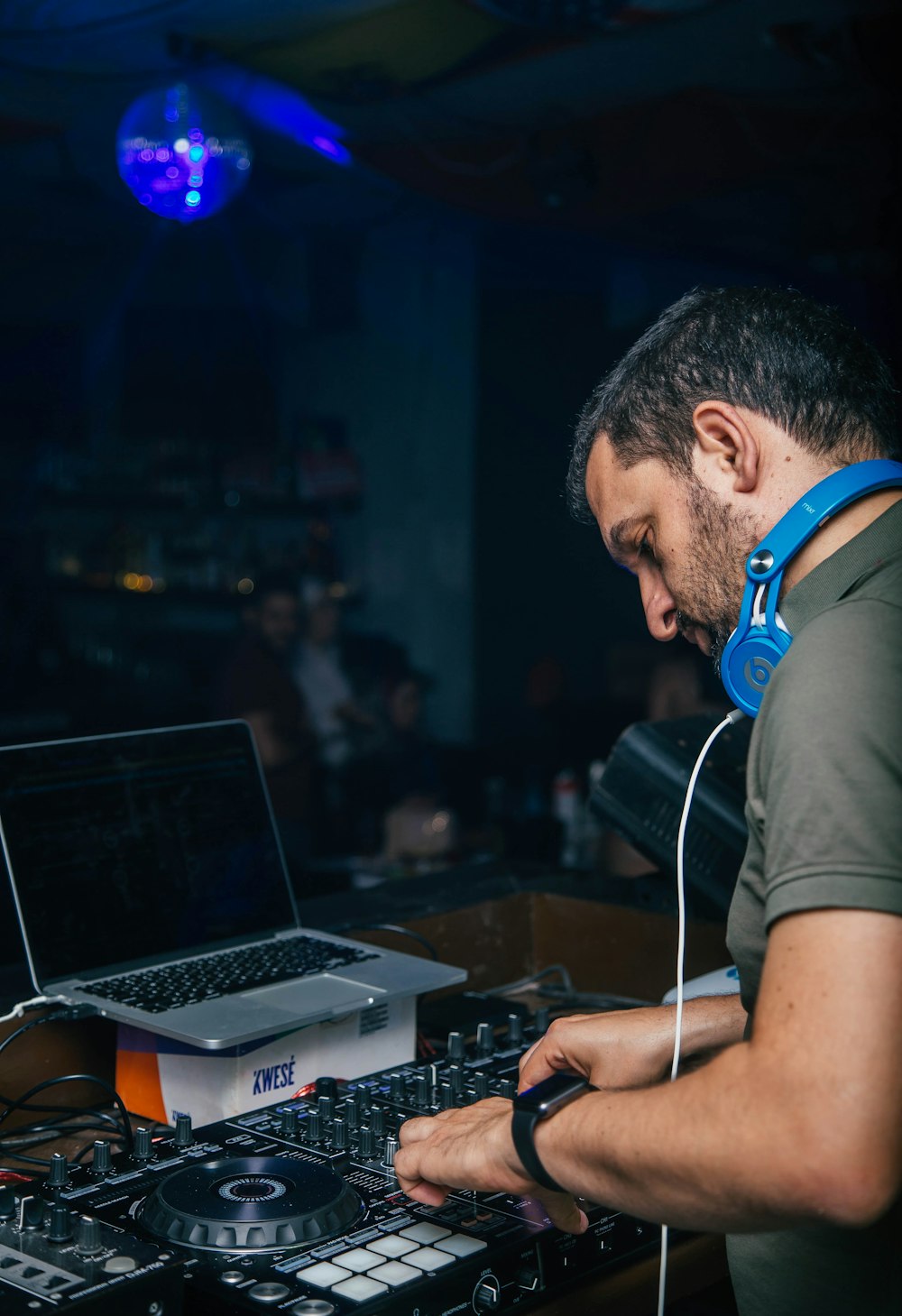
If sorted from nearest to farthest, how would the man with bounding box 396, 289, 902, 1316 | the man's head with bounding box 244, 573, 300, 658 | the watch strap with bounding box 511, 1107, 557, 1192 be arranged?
the man with bounding box 396, 289, 902, 1316 < the watch strap with bounding box 511, 1107, 557, 1192 < the man's head with bounding box 244, 573, 300, 658

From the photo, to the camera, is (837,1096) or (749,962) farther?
(749,962)

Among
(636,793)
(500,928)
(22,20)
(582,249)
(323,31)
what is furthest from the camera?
(582,249)

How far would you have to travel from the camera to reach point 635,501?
1119 mm

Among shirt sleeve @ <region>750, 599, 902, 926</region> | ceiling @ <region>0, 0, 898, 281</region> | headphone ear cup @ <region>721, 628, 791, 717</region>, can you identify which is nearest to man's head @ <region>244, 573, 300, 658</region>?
ceiling @ <region>0, 0, 898, 281</region>

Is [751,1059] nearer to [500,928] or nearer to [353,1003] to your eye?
[353,1003]

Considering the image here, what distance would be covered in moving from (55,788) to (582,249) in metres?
4.00

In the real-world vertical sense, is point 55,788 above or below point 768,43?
below

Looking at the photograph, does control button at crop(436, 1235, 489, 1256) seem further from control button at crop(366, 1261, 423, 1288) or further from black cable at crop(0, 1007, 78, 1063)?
black cable at crop(0, 1007, 78, 1063)

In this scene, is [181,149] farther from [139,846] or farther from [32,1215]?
[32,1215]

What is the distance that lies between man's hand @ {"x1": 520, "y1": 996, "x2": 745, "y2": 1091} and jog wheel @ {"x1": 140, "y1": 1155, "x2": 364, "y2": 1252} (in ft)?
0.82

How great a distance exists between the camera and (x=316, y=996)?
1460mm

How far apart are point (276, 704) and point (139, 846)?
3.28 meters

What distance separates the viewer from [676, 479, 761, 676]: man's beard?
A: 1.04m

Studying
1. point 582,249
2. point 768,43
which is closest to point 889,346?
point 768,43
